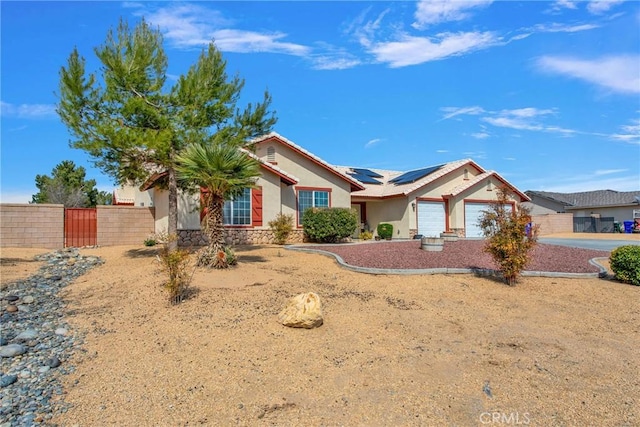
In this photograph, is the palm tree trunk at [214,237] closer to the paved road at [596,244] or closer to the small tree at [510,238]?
the small tree at [510,238]

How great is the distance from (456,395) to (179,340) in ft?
12.7

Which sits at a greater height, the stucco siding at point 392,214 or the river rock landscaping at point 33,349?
the stucco siding at point 392,214

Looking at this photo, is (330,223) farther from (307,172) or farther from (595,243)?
(595,243)

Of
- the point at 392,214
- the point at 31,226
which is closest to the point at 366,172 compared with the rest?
the point at 392,214

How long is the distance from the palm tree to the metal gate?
31.5ft

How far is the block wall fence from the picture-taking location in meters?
15.6

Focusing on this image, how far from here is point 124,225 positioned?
691 inches

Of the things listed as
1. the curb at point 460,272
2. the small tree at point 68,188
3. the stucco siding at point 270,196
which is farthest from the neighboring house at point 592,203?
the small tree at point 68,188

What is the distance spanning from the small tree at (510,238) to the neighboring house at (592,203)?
86.4 feet

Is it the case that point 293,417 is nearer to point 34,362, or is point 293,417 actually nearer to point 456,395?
point 456,395

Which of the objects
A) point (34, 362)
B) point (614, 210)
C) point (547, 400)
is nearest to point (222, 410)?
point (34, 362)

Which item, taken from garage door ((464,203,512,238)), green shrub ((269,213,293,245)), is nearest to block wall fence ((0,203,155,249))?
green shrub ((269,213,293,245))

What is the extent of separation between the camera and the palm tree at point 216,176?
9.46 m

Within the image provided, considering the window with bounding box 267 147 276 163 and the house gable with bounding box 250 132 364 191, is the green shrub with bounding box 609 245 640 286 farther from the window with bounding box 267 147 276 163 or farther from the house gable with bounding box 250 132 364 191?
the window with bounding box 267 147 276 163
